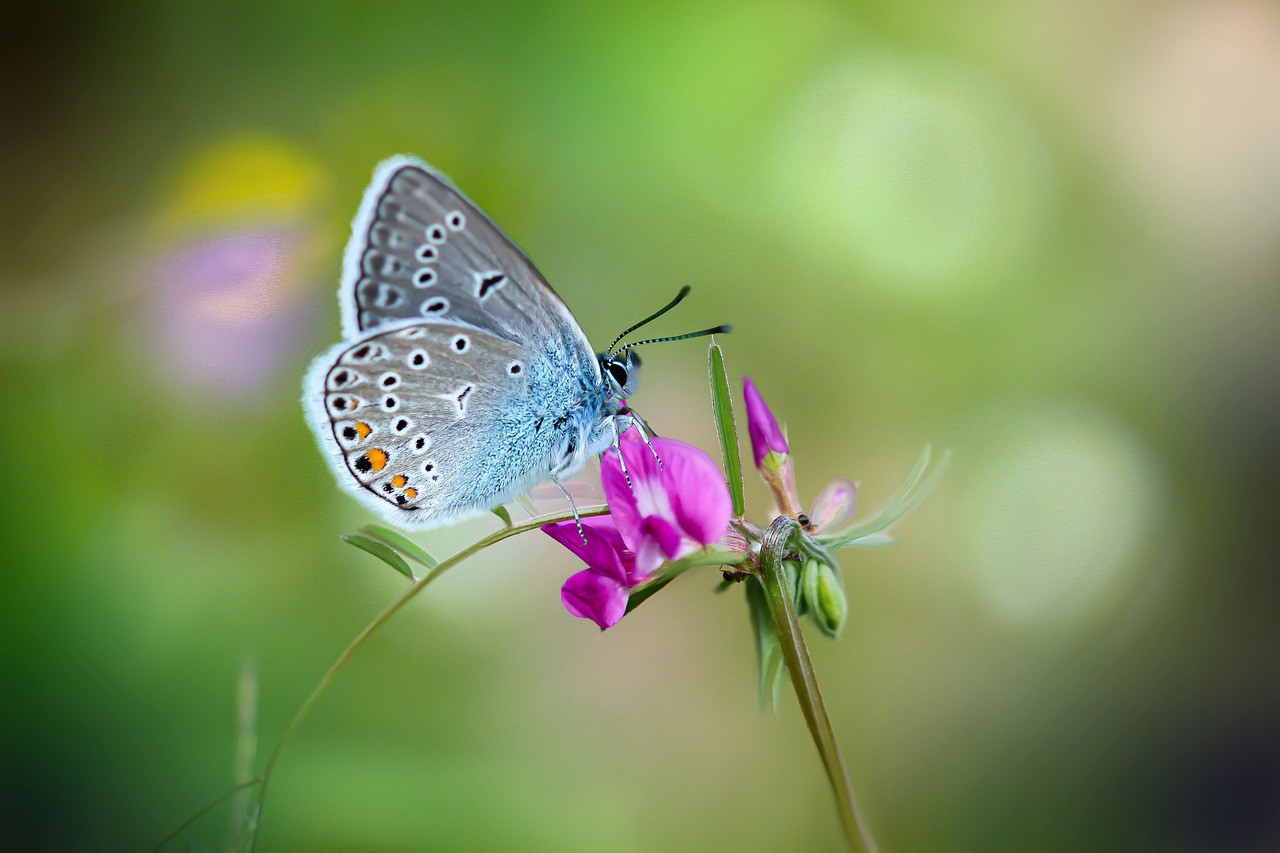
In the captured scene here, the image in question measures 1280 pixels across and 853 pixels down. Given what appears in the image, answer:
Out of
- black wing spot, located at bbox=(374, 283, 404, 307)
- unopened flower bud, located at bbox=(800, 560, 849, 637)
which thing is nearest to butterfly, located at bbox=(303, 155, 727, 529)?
black wing spot, located at bbox=(374, 283, 404, 307)

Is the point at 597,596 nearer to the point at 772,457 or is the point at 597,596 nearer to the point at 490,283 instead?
the point at 772,457

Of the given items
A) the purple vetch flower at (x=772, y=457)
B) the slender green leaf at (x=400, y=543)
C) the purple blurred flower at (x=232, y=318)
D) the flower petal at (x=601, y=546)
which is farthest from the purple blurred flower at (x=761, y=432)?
the purple blurred flower at (x=232, y=318)

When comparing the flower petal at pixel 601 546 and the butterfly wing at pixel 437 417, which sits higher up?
the butterfly wing at pixel 437 417

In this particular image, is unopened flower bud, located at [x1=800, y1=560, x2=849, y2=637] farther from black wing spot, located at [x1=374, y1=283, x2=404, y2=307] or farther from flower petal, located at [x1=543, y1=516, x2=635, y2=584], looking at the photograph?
black wing spot, located at [x1=374, y1=283, x2=404, y2=307]

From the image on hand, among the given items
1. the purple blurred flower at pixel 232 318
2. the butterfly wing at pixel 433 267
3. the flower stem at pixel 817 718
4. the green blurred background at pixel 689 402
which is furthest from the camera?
the purple blurred flower at pixel 232 318

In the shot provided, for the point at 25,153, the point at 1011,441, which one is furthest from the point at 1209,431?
the point at 25,153

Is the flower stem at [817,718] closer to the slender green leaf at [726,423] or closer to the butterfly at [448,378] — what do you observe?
the slender green leaf at [726,423]
